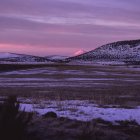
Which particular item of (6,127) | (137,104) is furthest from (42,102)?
(6,127)

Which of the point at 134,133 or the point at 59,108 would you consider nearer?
the point at 134,133

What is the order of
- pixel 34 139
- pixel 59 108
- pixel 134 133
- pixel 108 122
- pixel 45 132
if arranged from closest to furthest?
pixel 34 139 → pixel 45 132 → pixel 134 133 → pixel 108 122 → pixel 59 108

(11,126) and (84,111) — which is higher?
(11,126)

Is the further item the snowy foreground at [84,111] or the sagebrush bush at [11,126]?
the snowy foreground at [84,111]

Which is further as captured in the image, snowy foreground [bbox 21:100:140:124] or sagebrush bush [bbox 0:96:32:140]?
snowy foreground [bbox 21:100:140:124]

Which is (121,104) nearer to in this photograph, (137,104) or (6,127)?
(137,104)

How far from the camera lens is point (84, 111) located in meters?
17.2

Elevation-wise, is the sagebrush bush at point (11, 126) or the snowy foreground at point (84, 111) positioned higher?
the sagebrush bush at point (11, 126)

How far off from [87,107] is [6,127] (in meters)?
8.88

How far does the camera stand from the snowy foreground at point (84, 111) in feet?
52.4

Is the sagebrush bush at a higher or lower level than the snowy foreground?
higher

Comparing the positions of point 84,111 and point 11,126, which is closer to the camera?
point 11,126

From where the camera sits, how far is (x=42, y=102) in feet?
66.7

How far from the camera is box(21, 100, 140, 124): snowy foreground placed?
1597 cm
